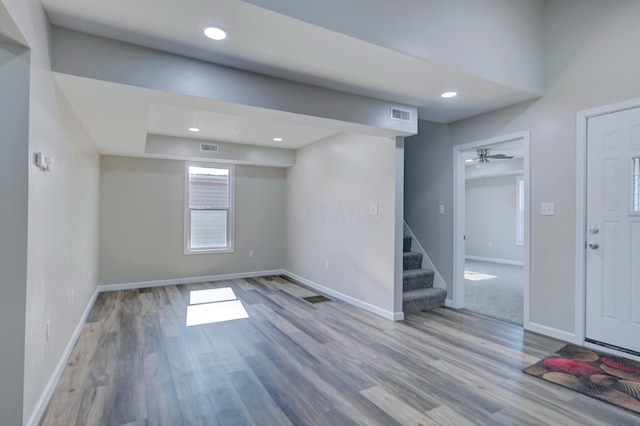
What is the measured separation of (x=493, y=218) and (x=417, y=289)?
5.26 m

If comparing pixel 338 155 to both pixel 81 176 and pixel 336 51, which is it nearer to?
pixel 336 51

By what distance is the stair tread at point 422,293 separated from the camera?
13.6 ft

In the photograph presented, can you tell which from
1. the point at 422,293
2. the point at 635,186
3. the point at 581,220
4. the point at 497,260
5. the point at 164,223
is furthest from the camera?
the point at 497,260

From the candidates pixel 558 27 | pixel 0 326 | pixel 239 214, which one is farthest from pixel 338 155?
pixel 0 326

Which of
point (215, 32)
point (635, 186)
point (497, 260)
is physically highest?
point (215, 32)

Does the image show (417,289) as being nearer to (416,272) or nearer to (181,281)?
(416,272)

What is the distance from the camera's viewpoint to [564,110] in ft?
10.5

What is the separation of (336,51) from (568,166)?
2.54 metres

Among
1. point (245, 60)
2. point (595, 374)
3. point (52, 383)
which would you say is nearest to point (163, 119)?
point (245, 60)

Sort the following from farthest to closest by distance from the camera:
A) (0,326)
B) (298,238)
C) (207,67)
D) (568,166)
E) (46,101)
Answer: (298,238), (568,166), (207,67), (46,101), (0,326)

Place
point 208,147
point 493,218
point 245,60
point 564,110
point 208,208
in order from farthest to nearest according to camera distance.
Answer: point 493,218
point 208,208
point 208,147
point 564,110
point 245,60

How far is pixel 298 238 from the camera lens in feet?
19.8

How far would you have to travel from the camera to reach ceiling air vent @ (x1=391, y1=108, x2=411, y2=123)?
3.48 m

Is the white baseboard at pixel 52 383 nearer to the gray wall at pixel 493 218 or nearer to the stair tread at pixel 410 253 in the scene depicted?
the stair tread at pixel 410 253
